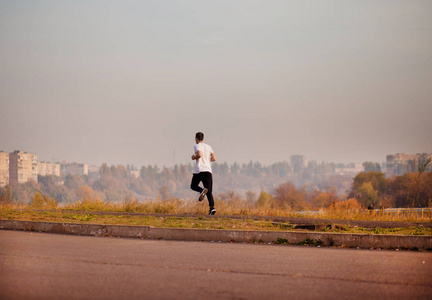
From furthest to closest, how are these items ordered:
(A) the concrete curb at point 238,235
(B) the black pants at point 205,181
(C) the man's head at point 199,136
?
(C) the man's head at point 199,136
(B) the black pants at point 205,181
(A) the concrete curb at point 238,235

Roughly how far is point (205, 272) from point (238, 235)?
3.77 m

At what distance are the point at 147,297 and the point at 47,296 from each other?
1.04 metres

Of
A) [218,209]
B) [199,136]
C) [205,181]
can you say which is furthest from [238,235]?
[218,209]

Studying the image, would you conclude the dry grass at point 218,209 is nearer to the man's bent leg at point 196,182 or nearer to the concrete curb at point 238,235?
the man's bent leg at point 196,182

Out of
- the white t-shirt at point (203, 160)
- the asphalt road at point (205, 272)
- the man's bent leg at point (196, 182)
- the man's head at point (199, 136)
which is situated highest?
the man's head at point (199, 136)

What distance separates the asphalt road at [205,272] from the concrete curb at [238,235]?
0.51 m

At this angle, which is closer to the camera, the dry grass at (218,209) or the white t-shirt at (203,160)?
the white t-shirt at (203,160)

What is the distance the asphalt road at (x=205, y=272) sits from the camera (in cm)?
580

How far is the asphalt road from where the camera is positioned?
5797 mm

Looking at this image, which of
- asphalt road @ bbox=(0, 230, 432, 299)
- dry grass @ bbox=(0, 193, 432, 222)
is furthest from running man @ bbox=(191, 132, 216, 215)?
asphalt road @ bbox=(0, 230, 432, 299)

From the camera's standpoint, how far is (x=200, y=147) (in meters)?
15.0

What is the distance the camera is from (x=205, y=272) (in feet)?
23.2

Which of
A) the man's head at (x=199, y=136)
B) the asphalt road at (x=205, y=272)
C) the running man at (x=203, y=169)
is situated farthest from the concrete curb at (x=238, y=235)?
the man's head at (x=199, y=136)

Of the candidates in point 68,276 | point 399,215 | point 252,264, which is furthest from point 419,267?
point 399,215
